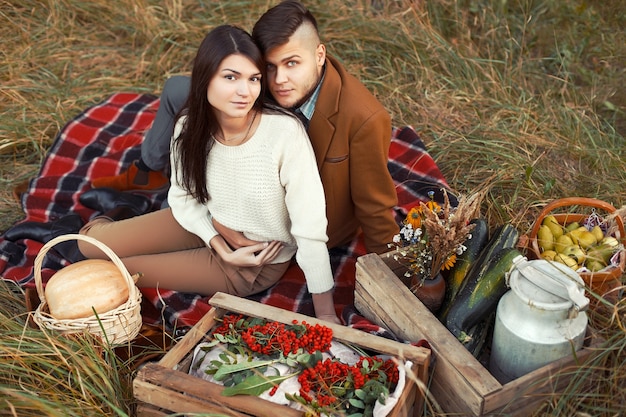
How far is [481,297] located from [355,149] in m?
0.96

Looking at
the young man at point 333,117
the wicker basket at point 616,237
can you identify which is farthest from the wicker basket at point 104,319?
the wicker basket at point 616,237

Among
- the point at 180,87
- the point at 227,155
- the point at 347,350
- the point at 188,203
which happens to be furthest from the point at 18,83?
the point at 347,350

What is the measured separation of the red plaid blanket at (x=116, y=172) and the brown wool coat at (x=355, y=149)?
0.54m

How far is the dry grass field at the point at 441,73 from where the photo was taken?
4.66 meters

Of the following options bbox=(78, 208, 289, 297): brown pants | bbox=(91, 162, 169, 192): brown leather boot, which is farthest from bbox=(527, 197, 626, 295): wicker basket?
bbox=(91, 162, 169, 192): brown leather boot

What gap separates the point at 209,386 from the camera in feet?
9.18

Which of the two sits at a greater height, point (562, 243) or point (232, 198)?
point (232, 198)

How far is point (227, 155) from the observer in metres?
3.46

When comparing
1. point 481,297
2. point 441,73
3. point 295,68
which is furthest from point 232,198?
point 441,73

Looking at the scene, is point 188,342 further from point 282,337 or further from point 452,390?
point 452,390

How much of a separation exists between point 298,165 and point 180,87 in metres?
1.40

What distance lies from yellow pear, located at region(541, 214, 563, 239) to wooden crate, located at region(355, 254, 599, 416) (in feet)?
2.13

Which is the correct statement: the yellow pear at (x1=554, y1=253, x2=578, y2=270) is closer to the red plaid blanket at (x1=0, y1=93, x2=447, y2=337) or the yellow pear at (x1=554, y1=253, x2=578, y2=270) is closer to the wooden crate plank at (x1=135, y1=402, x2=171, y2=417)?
the red plaid blanket at (x1=0, y1=93, x2=447, y2=337)

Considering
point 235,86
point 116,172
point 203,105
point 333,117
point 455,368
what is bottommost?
point 455,368
